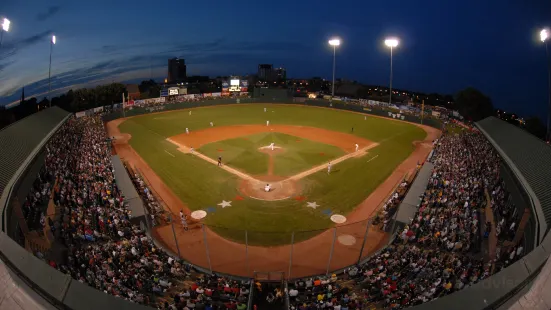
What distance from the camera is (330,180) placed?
100 ft

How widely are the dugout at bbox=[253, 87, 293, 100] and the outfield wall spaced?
0.71 meters

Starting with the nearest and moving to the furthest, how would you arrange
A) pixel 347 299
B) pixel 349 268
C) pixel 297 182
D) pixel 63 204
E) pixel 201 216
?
1. pixel 347 299
2. pixel 349 268
3. pixel 63 204
4. pixel 201 216
5. pixel 297 182

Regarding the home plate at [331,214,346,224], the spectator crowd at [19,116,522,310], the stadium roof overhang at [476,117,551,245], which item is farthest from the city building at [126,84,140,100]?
the stadium roof overhang at [476,117,551,245]

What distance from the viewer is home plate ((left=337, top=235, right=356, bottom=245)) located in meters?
20.6

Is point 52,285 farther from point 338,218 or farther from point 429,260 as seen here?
point 338,218

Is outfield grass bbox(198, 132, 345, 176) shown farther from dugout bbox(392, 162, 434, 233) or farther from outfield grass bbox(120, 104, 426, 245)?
dugout bbox(392, 162, 434, 233)

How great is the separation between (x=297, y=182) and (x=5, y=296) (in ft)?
77.6

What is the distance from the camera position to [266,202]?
85.9 ft

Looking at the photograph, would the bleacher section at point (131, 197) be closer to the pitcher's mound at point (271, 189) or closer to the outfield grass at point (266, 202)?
the outfield grass at point (266, 202)

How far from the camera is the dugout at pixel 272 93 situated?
7438 cm

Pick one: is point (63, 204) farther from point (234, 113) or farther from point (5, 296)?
point (234, 113)

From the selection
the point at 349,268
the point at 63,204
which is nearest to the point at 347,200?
the point at 349,268

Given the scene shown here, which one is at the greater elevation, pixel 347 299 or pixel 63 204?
pixel 63 204

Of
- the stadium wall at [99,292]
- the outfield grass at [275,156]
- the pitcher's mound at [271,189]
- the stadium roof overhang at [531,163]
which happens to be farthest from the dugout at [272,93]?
the stadium wall at [99,292]
